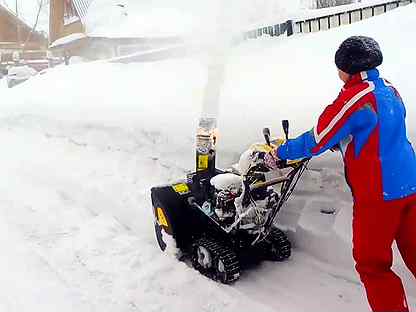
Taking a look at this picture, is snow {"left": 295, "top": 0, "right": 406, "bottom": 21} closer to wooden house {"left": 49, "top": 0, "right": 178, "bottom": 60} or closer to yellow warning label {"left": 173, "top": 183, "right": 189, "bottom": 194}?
yellow warning label {"left": 173, "top": 183, "right": 189, "bottom": 194}

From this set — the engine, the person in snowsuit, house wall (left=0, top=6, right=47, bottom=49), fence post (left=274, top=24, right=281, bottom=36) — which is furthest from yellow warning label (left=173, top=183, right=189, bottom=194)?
house wall (left=0, top=6, right=47, bottom=49)

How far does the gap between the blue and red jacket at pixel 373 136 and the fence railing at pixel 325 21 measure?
4901mm

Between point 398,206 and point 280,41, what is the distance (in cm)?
526

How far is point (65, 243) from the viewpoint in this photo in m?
4.16

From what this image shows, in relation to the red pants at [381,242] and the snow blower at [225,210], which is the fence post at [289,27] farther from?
the red pants at [381,242]

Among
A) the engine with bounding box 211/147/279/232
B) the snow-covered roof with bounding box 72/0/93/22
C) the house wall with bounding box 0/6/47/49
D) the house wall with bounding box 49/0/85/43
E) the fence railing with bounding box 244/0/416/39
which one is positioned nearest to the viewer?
the engine with bounding box 211/147/279/232

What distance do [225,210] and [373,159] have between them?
1.24 m

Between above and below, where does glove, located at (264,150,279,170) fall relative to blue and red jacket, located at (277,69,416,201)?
below

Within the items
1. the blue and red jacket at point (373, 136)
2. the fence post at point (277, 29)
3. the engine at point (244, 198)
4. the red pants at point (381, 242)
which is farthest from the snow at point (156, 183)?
the blue and red jacket at point (373, 136)

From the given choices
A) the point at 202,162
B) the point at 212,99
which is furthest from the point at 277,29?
the point at 202,162

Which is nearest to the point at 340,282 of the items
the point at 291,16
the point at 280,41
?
the point at 280,41

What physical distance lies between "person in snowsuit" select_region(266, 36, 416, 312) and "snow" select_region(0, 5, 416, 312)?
2.21 feet

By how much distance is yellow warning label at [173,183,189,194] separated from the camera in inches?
149

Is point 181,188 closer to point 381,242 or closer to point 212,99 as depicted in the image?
point 212,99
